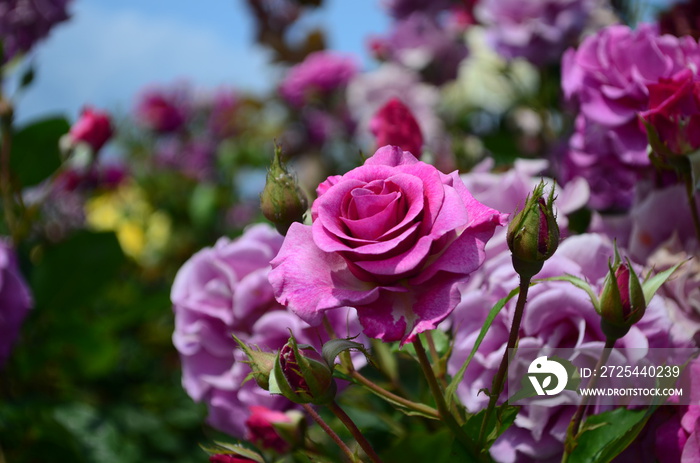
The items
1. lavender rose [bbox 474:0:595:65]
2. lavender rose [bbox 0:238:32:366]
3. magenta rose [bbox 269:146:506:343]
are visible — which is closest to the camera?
magenta rose [bbox 269:146:506:343]

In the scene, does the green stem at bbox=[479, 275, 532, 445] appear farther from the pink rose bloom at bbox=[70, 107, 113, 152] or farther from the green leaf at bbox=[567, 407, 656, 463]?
the pink rose bloom at bbox=[70, 107, 113, 152]

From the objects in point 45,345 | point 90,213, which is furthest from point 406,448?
point 90,213

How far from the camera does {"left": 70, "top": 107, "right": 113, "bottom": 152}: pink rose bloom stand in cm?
106

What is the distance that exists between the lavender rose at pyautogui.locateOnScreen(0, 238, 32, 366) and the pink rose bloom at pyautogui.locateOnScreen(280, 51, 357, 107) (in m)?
1.22

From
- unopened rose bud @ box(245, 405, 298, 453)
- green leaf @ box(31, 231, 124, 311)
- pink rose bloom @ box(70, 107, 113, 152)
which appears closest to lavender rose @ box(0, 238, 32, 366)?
green leaf @ box(31, 231, 124, 311)

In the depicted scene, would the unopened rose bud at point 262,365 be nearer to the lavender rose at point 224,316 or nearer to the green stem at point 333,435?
the green stem at point 333,435

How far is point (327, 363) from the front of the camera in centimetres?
38

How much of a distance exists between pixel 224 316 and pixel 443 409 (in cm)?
26

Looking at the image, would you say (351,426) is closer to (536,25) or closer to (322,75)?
(536,25)

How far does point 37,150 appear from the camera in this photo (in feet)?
3.49

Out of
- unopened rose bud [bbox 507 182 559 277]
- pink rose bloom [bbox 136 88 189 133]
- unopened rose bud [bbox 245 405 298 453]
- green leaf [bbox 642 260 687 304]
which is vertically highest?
unopened rose bud [bbox 507 182 559 277]

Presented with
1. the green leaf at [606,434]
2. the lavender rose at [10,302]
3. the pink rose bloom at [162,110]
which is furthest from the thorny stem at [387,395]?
the pink rose bloom at [162,110]

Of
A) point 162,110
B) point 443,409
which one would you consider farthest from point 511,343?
point 162,110

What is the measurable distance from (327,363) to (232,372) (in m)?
0.25
